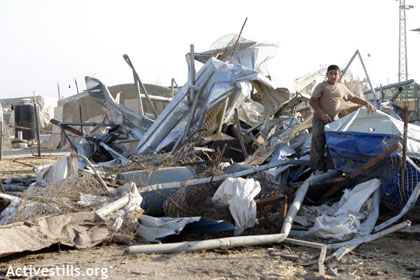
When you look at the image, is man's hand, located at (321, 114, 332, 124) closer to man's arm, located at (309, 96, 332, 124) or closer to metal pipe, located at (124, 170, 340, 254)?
man's arm, located at (309, 96, 332, 124)

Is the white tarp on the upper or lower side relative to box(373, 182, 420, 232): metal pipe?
upper

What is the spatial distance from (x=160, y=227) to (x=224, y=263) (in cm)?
114

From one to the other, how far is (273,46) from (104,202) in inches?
289

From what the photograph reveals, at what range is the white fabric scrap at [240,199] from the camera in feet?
16.9

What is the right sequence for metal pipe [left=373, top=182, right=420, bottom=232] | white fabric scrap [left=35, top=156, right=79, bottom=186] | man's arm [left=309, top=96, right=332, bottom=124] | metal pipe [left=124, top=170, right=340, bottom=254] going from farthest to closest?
man's arm [left=309, top=96, right=332, bottom=124] < white fabric scrap [left=35, top=156, right=79, bottom=186] < metal pipe [left=373, top=182, right=420, bottom=232] < metal pipe [left=124, top=170, right=340, bottom=254]

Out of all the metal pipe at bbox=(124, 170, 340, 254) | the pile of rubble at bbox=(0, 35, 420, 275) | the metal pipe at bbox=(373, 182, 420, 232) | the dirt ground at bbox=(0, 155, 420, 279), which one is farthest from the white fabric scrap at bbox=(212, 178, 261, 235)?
the metal pipe at bbox=(373, 182, 420, 232)

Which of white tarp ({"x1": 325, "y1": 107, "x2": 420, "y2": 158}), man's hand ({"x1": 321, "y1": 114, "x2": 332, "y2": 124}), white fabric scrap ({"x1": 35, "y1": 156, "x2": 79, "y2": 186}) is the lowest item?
white fabric scrap ({"x1": 35, "y1": 156, "x2": 79, "y2": 186})

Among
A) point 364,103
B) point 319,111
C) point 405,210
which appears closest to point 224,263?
point 405,210

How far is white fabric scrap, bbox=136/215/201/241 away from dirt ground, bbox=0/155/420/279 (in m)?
0.34

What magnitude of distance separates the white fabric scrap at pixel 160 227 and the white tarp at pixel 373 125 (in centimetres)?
242

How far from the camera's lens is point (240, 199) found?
17.1ft

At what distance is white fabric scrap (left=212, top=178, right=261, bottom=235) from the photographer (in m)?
5.15

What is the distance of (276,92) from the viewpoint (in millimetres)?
8922

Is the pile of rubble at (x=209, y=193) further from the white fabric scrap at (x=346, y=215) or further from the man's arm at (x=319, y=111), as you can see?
the man's arm at (x=319, y=111)
